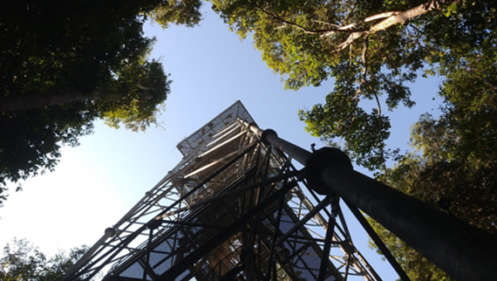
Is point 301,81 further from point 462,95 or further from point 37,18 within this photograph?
point 37,18

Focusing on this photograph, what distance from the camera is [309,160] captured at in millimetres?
3943

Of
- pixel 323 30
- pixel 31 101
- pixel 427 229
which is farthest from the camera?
pixel 323 30

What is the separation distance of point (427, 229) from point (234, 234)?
4.76 meters

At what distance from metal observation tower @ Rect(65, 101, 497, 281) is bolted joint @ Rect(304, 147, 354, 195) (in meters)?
0.01

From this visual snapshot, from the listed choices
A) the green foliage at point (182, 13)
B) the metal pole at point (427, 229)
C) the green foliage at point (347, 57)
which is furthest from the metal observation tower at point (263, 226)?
the green foliage at point (182, 13)

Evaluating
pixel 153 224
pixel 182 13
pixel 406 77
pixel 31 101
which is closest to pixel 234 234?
pixel 153 224

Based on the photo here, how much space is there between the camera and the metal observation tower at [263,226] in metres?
2.24

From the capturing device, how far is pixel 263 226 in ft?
29.1

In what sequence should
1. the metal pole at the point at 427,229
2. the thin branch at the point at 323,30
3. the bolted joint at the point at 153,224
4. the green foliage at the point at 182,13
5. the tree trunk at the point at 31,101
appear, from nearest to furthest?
the metal pole at the point at 427,229
the bolted joint at the point at 153,224
the tree trunk at the point at 31,101
the thin branch at the point at 323,30
the green foliage at the point at 182,13

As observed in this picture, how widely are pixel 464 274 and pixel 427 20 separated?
435 inches

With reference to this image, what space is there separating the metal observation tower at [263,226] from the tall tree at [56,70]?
13.4 feet

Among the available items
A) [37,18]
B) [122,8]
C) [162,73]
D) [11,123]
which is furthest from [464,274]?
[162,73]

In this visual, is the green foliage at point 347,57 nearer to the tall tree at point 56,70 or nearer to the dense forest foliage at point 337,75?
the dense forest foliage at point 337,75

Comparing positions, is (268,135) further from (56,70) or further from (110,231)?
(56,70)
